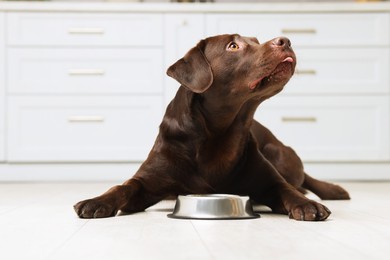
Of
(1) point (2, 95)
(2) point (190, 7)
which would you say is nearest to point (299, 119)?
(2) point (190, 7)

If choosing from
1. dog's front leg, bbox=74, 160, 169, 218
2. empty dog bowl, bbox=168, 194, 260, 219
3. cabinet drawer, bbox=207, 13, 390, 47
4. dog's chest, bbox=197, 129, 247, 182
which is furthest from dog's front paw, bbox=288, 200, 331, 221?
cabinet drawer, bbox=207, 13, 390, 47

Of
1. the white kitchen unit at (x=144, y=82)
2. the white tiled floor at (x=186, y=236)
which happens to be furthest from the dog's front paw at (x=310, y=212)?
the white kitchen unit at (x=144, y=82)

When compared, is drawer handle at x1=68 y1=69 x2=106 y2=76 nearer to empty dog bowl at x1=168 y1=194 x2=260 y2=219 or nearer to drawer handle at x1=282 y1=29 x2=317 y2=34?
drawer handle at x1=282 y1=29 x2=317 y2=34

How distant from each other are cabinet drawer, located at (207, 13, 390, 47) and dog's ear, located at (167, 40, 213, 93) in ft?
6.89

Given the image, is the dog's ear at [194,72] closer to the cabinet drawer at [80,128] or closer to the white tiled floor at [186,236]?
the white tiled floor at [186,236]

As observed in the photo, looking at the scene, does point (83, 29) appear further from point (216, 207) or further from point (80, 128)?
point (216, 207)

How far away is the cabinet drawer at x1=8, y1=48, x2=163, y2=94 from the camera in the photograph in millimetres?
4086

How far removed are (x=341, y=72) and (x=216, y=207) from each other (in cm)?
253

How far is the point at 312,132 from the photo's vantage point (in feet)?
13.6

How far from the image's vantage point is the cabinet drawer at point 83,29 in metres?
4.08

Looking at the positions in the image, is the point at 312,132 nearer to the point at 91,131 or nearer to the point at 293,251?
the point at 91,131

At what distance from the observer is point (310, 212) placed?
6.03ft

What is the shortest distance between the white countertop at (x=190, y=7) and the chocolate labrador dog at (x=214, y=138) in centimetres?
201

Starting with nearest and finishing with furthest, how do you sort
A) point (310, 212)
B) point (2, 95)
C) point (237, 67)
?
1. point (310, 212)
2. point (237, 67)
3. point (2, 95)
